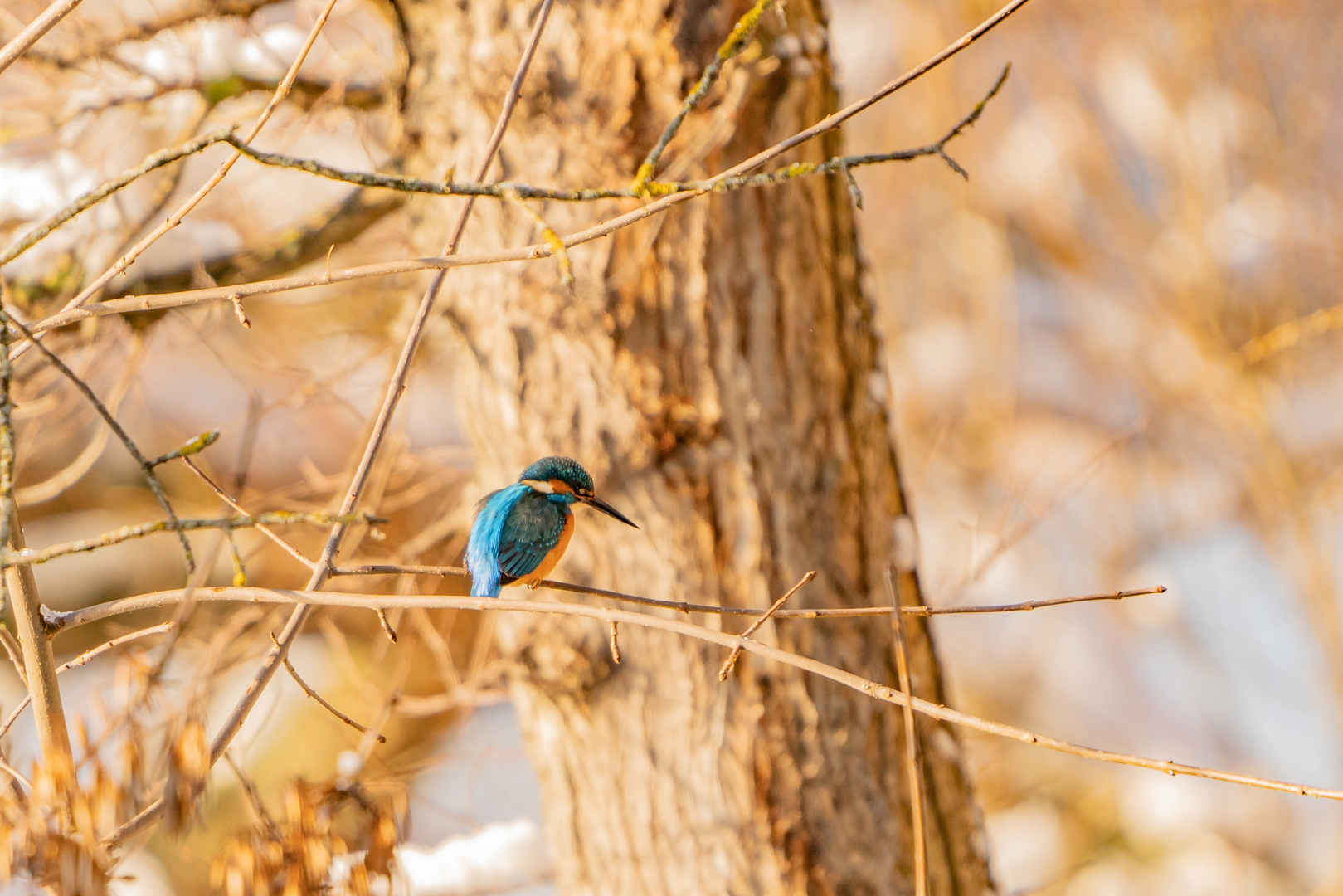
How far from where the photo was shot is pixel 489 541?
135 centimetres

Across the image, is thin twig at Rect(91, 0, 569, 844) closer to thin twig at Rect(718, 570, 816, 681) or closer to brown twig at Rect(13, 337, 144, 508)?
thin twig at Rect(718, 570, 816, 681)

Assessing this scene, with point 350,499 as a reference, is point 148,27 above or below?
above

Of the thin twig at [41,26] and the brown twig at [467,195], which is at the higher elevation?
the thin twig at [41,26]

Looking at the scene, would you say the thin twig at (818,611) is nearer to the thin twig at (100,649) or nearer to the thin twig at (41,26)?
the thin twig at (100,649)

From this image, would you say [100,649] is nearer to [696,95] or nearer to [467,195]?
[467,195]

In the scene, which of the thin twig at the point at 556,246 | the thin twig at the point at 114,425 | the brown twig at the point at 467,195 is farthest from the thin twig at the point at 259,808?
the thin twig at the point at 556,246

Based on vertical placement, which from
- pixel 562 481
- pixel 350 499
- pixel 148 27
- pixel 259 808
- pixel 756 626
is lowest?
pixel 259 808

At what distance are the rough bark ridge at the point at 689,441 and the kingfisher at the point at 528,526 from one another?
426 millimetres

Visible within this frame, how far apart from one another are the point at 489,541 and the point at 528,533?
0.20 feet

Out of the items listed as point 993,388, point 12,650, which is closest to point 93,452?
point 12,650

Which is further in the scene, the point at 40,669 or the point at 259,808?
the point at 259,808

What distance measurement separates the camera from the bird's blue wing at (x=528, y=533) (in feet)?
4.42

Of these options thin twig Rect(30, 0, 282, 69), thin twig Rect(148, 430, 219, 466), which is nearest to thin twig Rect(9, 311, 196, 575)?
thin twig Rect(148, 430, 219, 466)

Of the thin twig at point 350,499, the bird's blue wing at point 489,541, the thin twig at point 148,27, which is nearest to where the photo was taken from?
the thin twig at point 350,499
